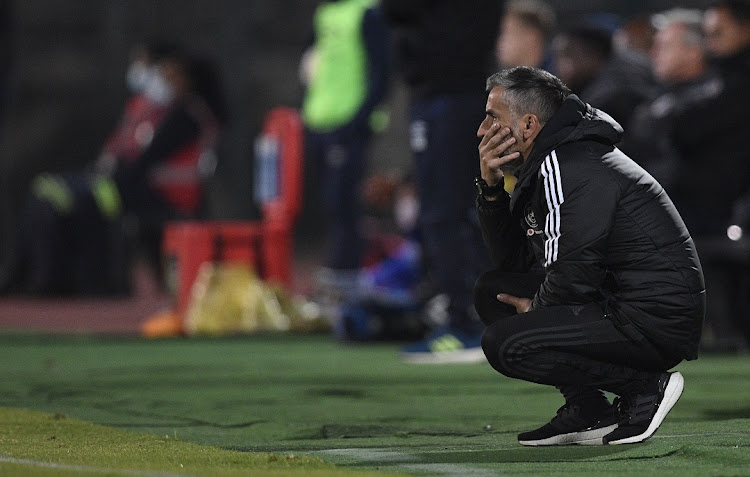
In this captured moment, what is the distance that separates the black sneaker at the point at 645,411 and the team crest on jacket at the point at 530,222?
499mm

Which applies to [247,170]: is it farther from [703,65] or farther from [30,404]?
[30,404]

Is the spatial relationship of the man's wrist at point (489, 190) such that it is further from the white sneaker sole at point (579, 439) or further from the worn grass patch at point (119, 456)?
the worn grass patch at point (119, 456)

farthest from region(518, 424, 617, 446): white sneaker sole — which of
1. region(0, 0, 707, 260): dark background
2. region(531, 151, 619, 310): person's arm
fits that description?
region(0, 0, 707, 260): dark background

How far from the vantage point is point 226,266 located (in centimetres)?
880

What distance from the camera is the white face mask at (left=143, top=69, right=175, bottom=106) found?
10680 millimetres

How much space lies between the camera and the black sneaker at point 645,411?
3.70 m

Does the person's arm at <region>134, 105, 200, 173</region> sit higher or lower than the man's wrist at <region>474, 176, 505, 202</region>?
lower

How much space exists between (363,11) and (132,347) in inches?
109

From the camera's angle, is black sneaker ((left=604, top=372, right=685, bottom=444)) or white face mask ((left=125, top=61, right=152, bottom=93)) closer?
black sneaker ((left=604, top=372, right=685, bottom=444))

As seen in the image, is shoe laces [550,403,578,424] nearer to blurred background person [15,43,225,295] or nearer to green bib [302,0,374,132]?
green bib [302,0,374,132]

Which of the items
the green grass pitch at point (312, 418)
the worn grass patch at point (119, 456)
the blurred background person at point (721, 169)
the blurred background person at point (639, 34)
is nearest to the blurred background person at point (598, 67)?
the blurred background person at point (721, 169)

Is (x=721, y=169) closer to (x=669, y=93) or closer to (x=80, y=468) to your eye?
(x=669, y=93)

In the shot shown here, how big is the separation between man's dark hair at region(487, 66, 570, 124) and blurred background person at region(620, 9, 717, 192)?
342cm

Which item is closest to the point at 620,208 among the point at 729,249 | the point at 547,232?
the point at 547,232
